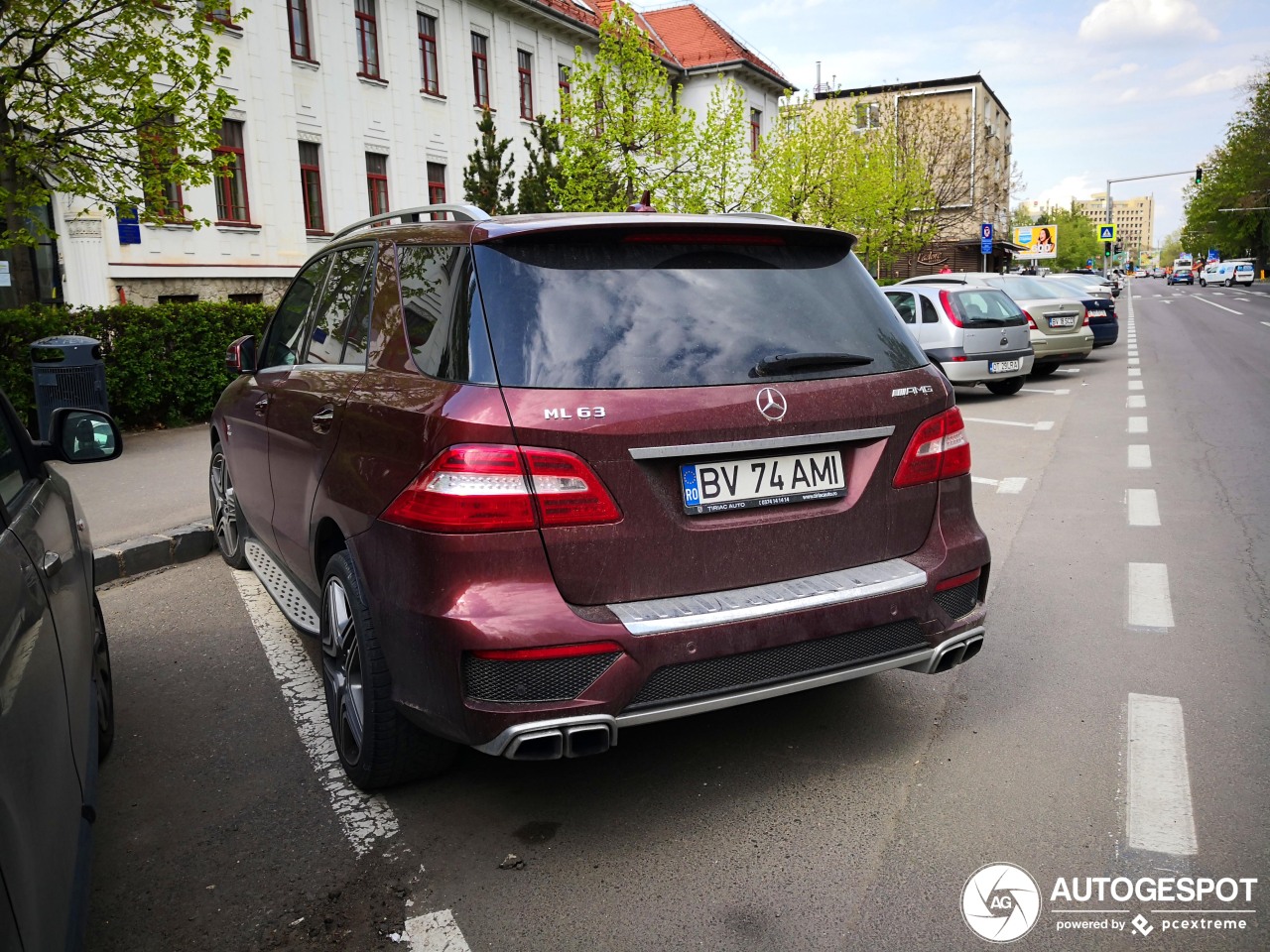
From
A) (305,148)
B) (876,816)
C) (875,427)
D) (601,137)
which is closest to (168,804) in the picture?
(876,816)

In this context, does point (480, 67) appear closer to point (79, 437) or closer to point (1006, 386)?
point (1006, 386)

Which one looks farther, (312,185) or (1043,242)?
(1043,242)

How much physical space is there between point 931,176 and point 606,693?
42094 millimetres

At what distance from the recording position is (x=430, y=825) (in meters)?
3.30

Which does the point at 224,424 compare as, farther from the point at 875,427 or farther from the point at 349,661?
the point at 875,427

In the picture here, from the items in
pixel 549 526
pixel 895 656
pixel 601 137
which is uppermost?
pixel 601 137

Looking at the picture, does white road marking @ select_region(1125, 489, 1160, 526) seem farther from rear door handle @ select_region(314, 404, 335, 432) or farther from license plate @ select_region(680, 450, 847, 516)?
rear door handle @ select_region(314, 404, 335, 432)

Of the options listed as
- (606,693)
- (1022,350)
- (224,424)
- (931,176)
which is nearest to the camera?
(606,693)

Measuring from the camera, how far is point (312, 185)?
25.3m

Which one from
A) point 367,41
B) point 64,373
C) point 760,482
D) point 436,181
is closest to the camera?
point 760,482

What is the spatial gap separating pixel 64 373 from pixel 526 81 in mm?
24570

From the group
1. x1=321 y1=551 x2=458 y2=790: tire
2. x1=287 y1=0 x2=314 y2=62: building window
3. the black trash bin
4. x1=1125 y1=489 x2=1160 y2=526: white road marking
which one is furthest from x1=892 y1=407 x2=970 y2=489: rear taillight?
x1=287 y1=0 x2=314 y2=62: building window

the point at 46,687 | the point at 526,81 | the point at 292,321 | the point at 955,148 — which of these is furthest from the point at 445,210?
the point at 955,148

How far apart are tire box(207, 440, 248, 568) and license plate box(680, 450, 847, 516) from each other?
377 cm
